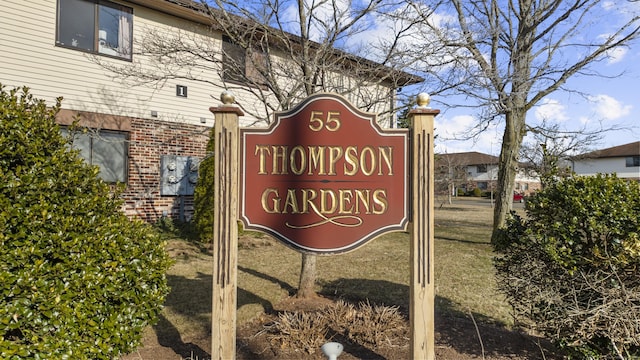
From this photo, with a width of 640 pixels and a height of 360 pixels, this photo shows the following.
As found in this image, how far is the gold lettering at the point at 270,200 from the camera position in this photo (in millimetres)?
3145

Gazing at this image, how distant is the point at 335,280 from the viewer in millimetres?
6609

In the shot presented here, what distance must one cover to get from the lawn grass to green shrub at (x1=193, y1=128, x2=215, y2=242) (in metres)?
0.48

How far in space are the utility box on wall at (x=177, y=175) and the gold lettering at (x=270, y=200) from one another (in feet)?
24.8

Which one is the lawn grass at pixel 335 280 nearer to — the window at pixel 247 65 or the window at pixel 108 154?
the window at pixel 108 154

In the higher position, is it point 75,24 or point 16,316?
point 75,24

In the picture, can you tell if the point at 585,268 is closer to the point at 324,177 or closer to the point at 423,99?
the point at 423,99

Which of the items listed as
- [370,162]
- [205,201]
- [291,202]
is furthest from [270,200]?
[205,201]

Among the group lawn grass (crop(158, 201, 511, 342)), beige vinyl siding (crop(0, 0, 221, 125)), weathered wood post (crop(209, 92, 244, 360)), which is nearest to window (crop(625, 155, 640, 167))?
lawn grass (crop(158, 201, 511, 342))

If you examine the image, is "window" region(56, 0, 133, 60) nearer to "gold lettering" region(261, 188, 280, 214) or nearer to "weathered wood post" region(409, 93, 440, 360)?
"gold lettering" region(261, 188, 280, 214)

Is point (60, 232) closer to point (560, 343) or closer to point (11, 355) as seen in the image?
point (11, 355)

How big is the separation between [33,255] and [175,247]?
653cm

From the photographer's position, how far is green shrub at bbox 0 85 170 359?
2.36m

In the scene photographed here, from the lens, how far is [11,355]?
2.26 meters

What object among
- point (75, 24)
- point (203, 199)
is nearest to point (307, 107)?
point (203, 199)
